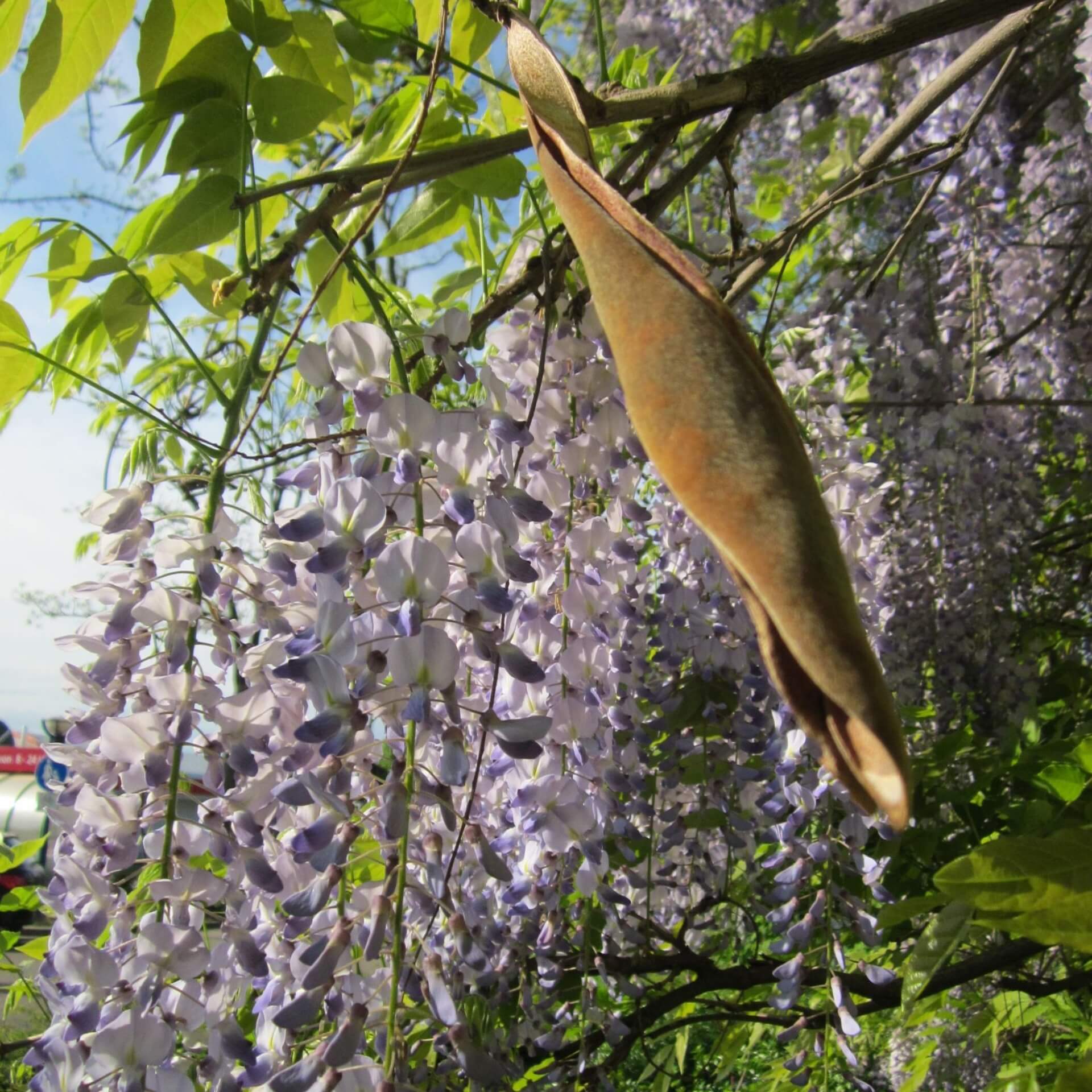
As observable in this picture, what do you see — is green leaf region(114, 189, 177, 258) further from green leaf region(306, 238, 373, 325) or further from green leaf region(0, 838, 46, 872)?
green leaf region(0, 838, 46, 872)

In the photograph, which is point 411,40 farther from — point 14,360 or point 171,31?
point 14,360

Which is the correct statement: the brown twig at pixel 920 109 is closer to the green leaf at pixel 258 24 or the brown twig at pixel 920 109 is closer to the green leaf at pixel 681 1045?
the green leaf at pixel 258 24

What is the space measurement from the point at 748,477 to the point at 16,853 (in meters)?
1.48

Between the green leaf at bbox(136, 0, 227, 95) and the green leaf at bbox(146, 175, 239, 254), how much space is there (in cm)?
9

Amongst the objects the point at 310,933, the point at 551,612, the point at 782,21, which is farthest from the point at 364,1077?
the point at 782,21

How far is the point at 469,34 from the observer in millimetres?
883

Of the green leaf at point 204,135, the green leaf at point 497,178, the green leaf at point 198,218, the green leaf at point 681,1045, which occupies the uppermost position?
the green leaf at point 497,178

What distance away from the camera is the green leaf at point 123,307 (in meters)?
0.81

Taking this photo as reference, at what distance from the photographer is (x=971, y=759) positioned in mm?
1298

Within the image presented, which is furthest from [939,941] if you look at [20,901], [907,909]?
[20,901]

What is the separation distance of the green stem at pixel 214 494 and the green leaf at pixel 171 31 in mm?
221

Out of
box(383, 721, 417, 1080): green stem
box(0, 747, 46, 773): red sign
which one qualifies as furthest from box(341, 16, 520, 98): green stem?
box(0, 747, 46, 773): red sign

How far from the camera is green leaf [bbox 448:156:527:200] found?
75cm

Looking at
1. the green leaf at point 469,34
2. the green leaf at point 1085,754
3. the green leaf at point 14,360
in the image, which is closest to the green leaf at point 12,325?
the green leaf at point 14,360
